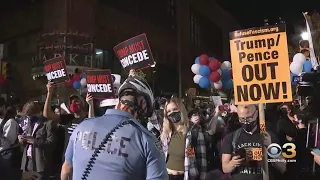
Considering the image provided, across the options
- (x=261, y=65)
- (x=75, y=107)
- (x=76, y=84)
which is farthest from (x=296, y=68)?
(x=76, y=84)

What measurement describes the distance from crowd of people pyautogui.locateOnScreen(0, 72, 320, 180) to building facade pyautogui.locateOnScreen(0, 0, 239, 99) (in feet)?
58.8

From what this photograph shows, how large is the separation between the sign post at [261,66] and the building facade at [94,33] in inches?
841

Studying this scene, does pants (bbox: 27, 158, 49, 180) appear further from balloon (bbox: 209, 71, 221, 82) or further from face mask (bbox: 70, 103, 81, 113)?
balloon (bbox: 209, 71, 221, 82)

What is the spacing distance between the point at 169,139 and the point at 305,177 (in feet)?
9.64

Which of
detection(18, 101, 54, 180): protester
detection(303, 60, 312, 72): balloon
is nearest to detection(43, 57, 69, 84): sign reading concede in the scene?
detection(18, 101, 54, 180): protester

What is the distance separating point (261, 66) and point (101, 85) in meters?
3.26

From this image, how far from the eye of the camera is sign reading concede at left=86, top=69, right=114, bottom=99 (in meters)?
7.31

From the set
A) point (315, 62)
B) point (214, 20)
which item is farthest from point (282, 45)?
point (214, 20)

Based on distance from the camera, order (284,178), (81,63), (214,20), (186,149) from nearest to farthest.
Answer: (186,149) < (284,178) < (81,63) < (214,20)

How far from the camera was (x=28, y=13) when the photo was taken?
32.4 meters

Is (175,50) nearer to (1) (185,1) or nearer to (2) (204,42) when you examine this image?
(1) (185,1)

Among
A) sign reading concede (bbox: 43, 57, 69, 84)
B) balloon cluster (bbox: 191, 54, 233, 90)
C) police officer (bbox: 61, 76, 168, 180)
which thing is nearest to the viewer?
police officer (bbox: 61, 76, 168, 180)

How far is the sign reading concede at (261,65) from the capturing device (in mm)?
4887

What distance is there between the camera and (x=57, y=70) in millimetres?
8648
